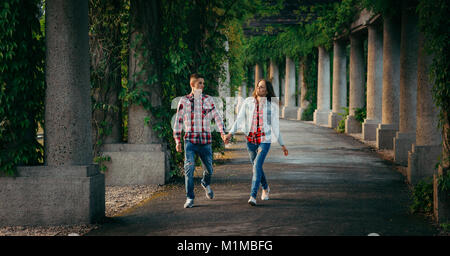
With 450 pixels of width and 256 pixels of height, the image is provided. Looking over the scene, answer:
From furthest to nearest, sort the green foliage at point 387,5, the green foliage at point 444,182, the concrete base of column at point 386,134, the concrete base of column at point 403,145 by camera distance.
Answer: the concrete base of column at point 386,134, the concrete base of column at point 403,145, the green foliage at point 387,5, the green foliage at point 444,182

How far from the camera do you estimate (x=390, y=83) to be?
56.9 ft

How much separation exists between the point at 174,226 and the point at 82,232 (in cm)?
105

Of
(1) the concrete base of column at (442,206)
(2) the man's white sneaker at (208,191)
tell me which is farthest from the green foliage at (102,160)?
(1) the concrete base of column at (442,206)

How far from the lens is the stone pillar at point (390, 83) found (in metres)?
17.1

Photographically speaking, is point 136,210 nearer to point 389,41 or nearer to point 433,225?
point 433,225

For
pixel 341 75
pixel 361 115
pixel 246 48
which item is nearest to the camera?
pixel 361 115

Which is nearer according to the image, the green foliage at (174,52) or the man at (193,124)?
the man at (193,124)

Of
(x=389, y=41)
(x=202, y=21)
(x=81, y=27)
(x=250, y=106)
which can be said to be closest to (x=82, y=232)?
(x=81, y=27)

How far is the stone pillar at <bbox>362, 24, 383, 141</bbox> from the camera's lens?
69.4 feet

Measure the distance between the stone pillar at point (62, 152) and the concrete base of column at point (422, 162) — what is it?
600 centimetres

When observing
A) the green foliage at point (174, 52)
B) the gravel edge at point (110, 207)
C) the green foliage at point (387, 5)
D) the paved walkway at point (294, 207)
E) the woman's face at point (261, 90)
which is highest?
the green foliage at point (387, 5)

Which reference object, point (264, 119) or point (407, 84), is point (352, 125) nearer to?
point (407, 84)

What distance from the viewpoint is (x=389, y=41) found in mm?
17078

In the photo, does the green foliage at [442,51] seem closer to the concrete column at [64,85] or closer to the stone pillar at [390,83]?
the concrete column at [64,85]
